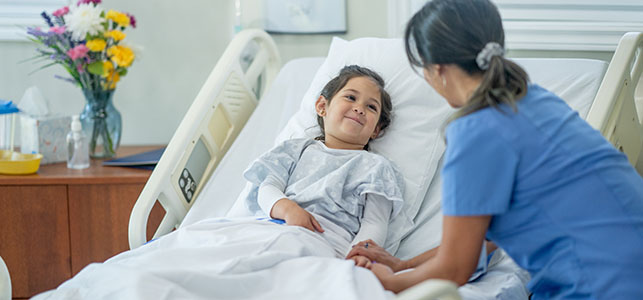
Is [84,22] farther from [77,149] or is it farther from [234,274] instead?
[234,274]

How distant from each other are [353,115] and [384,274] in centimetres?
55

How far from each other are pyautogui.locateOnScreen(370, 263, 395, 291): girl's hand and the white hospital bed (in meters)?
0.15

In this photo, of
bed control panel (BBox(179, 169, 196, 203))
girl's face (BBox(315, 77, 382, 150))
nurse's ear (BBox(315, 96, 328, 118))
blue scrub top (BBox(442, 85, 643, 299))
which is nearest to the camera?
blue scrub top (BBox(442, 85, 643, 299))

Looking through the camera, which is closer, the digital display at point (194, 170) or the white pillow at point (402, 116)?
the white pillow at point (402, 116)

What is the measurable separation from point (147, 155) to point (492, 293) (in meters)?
1.42

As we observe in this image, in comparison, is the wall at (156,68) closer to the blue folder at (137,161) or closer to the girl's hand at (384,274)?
the blue folder at (137,161)

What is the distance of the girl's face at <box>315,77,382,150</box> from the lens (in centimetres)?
174

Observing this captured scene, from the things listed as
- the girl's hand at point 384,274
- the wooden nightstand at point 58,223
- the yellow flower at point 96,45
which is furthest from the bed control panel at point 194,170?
the girl's hand at point 384,274

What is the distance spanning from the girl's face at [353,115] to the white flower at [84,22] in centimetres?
98

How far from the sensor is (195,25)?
2.71 m

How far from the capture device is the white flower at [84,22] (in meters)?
2.29

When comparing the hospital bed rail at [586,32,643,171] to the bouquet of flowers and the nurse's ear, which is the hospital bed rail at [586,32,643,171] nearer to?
the nurse's ear

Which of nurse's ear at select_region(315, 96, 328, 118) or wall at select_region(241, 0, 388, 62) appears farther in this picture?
wall at select_region(241, 0, 388, 62)

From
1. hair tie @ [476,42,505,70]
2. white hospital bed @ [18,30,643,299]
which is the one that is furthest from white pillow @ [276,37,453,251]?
hair tie @ [476,42,505,70]
